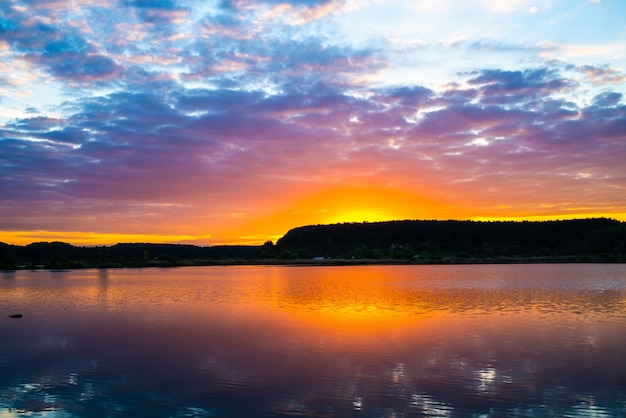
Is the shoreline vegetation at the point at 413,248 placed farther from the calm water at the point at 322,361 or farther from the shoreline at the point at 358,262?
the calm water at the point at 322,361

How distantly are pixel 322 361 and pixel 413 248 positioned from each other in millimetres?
159693

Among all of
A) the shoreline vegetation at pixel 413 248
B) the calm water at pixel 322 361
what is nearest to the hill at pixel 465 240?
the shoreline vegetation at pixel 413 248

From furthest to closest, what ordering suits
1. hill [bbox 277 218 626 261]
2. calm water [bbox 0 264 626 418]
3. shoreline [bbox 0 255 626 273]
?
hill [bbox 277 218 626 261] → shoreline [bbox 0 255 626 273] → calm water [bbox 0 264 626 418]

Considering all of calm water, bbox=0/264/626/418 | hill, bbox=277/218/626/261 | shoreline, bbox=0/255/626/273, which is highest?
hill, bbox=277/218/626/261

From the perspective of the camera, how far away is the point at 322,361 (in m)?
17.3

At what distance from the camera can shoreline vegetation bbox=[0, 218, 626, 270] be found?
138125 millimetres

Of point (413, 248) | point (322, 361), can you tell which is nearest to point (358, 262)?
point (413, 248)

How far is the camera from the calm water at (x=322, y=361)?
489 inches

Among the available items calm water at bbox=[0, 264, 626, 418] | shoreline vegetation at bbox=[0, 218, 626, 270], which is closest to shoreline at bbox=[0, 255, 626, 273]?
shoreline vegetation at bbox=[0, 218, 626, 270]

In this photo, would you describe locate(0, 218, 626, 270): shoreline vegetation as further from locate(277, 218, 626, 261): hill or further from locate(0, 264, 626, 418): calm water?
locate(0, 264, 626, 418): calm water

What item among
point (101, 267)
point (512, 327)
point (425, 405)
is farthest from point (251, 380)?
point (101, 267)

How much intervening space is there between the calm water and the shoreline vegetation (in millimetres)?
106746

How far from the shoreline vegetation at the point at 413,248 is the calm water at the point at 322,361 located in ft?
350

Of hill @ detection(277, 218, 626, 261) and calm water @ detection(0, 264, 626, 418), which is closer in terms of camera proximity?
calm water @ detection(0, 264, 626, 418)
